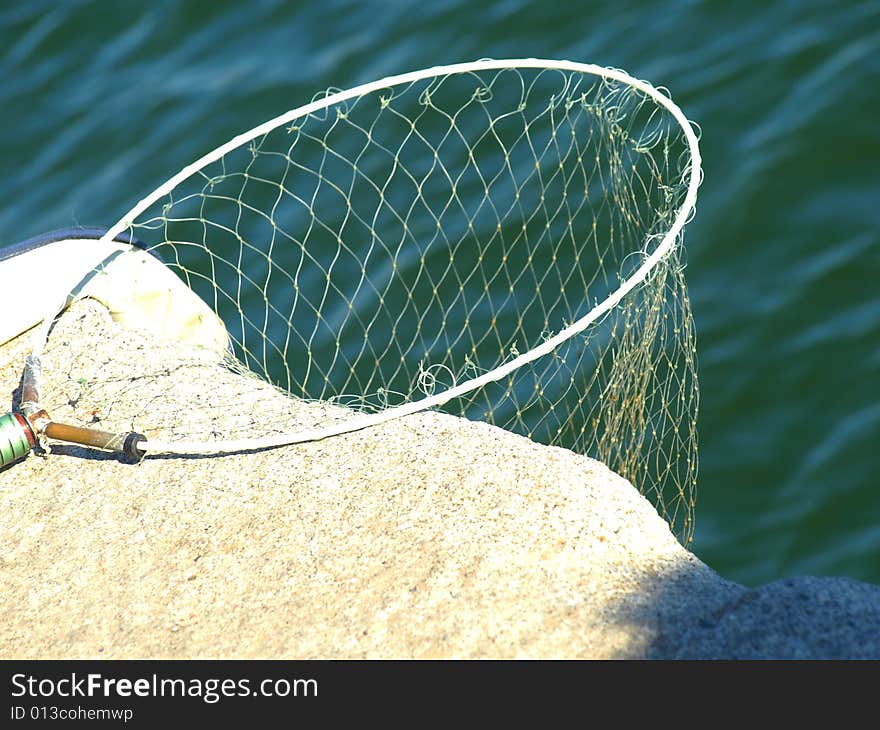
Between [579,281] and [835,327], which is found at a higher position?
[579,281]

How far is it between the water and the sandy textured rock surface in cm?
199

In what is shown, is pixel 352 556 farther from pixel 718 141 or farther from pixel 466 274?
pixel 718 141

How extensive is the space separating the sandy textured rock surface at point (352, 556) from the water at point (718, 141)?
1985 mm

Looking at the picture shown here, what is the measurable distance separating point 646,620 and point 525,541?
0.50 m

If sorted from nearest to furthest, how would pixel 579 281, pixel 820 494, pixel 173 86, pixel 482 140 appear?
1. pixel 820 494
2. pixel 579 281
3. pixel 482 140
4. pixel 173 86

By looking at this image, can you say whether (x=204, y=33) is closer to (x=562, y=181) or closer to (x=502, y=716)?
(x=562, y=181)

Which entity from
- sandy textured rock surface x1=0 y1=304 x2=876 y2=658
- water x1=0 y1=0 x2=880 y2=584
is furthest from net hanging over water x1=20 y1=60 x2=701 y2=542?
sandy textured rock surface x1=0 y1=304 x2=876 y2=658

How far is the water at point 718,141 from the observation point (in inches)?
224

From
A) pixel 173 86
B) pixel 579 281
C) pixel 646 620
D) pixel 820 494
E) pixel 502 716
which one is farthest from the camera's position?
pixel 173 86

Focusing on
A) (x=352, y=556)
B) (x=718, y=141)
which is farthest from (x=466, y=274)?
(x=352, y=556)

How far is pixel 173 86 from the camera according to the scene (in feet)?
29.3

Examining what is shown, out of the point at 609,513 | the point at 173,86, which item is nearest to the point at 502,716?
the point at 609,513

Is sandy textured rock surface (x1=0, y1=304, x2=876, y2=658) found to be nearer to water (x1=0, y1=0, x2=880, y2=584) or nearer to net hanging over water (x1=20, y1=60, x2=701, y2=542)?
net hanging over water (x1=20, y1=60, x2=701, y2=542)

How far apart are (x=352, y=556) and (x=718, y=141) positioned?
456cm
